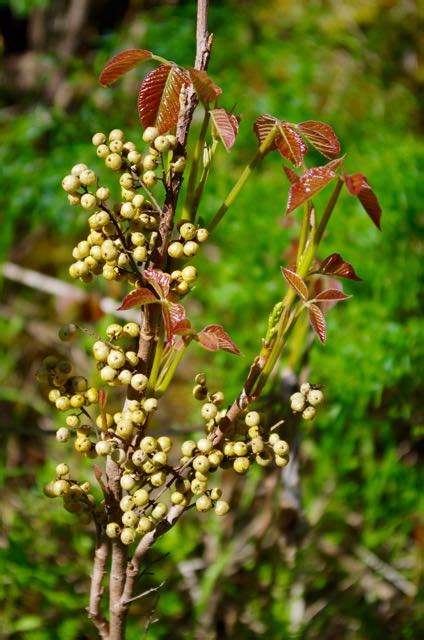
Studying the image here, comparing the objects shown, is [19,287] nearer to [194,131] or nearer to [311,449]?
[194,131]

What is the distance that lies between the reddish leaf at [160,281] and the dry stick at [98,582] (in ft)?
1.15

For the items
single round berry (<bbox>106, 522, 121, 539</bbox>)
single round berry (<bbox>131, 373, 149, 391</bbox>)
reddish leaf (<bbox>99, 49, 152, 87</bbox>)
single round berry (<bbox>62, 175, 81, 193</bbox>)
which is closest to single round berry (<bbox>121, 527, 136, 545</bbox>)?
single round berry (<bbox>106, 522, 121, 539</bbox>)

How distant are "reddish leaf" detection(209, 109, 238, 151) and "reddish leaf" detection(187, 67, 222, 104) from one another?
22mm

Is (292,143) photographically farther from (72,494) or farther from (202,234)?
(72,494)

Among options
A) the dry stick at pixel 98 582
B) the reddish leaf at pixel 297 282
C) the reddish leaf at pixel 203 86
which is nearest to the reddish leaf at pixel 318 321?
the reddish leaf at pixel 297 282

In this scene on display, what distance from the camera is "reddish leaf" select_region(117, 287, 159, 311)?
656 mm

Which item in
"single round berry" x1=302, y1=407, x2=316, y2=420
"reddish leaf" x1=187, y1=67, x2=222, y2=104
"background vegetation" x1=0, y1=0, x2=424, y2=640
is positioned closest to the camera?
"reddish leaf" x1=187, y1=67, x2=222, y2=104

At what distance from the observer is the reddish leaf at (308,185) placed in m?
0.65

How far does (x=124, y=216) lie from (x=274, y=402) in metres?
0.77

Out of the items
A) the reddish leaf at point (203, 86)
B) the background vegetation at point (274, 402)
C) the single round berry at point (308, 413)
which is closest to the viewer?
the reddish leaf at point (203, 86)

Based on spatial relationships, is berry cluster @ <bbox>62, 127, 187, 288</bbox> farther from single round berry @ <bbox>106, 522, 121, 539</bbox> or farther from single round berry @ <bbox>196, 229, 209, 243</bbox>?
single round berry @ <bbox>106, 522, 121, 539</bbox>

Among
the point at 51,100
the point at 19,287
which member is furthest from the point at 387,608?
the point at 51,100

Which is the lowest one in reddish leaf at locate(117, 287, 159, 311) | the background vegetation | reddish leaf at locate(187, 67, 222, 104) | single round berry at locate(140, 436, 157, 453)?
the background vegetation

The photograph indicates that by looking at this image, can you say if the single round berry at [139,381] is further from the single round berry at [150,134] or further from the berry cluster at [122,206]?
the single round berry at [150,134]
